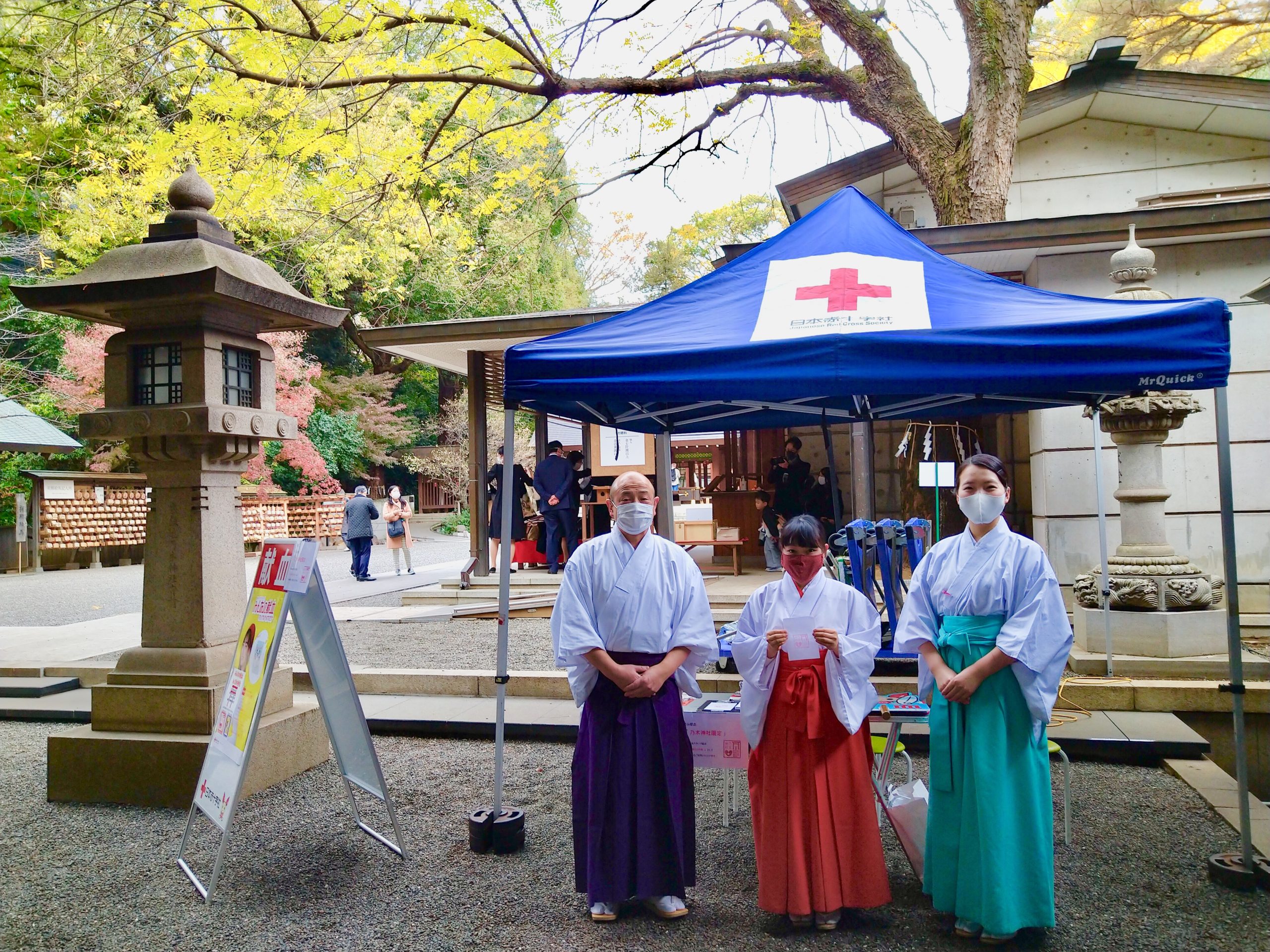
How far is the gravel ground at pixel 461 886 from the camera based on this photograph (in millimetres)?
3102

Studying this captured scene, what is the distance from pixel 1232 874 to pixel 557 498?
28.4 feet

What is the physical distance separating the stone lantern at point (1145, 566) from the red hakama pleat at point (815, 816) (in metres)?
4.05

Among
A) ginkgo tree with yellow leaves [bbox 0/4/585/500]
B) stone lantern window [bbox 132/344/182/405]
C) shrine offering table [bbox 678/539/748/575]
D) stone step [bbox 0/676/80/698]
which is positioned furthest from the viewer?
shrine offering table [bbox 678/539/748/575]

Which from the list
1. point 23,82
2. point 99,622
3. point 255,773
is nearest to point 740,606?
point 255,773

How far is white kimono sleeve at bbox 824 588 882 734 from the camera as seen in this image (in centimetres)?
313

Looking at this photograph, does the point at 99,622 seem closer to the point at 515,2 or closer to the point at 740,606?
the point at 740,606

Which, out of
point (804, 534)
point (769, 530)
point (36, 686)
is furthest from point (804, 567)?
point (769, 530)

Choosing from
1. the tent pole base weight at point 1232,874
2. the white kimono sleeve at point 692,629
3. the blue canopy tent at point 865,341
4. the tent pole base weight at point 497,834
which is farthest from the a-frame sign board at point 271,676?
the tent pole base weight at point 1232,874

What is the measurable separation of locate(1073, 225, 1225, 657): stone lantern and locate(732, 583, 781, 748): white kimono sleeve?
13.4ft

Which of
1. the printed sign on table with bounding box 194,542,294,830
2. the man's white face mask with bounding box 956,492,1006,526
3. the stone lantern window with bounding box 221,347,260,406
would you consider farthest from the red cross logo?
the stone lantern window with bounding box 221,347,260,406

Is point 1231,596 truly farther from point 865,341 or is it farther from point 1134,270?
point 1134,270

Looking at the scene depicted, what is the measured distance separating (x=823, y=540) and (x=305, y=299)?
376 centimetres

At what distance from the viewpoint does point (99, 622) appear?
34.0ft

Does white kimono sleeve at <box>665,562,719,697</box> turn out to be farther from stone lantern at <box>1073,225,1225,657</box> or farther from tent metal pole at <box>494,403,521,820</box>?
stone lantern at <box>1073,225,1225,657</box>
